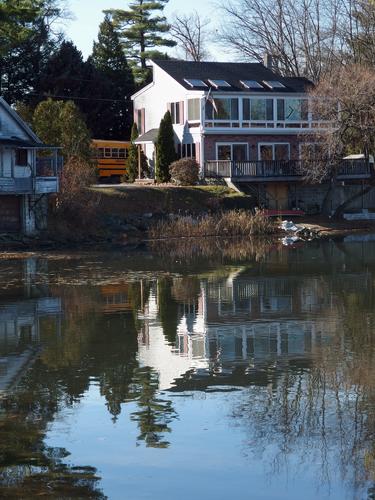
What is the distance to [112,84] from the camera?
241 ft

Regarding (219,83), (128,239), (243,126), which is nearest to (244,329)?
(128,239)

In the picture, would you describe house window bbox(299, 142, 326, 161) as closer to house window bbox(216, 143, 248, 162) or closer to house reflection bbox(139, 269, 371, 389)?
house window bbox(216, 143, 248, 162)

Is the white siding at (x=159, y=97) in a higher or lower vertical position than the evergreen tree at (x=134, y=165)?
higher

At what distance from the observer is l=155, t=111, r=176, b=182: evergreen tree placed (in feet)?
194

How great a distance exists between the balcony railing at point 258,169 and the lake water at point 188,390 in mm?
24186

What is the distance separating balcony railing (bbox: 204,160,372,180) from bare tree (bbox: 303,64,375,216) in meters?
1.34

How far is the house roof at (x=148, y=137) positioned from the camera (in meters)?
62.5

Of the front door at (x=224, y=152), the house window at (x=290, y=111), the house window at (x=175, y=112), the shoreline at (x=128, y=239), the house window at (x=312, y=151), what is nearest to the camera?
the shoreline at (x=128, y=239)

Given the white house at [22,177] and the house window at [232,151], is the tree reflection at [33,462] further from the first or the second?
the house window at [232,151]

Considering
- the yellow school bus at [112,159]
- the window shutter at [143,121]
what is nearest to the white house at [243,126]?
the window shutter at [143,121]

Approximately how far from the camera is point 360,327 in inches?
960

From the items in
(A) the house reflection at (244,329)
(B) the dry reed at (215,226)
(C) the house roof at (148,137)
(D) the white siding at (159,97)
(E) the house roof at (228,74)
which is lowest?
(A) the house reflection at (244,329)

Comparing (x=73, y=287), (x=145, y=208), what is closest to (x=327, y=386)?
(x=73, y=287)

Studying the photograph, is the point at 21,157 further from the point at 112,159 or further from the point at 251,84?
the point at 251,84
